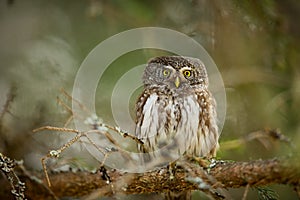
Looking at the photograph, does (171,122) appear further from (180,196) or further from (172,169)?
(172,169)

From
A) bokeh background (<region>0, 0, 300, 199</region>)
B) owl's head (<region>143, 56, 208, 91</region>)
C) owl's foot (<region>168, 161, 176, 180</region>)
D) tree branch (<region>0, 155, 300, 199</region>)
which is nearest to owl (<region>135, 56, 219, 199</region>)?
owl's head (<region>143, 56, 208, 91</region>)

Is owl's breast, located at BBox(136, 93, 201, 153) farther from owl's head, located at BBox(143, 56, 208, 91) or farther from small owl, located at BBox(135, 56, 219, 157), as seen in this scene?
owl's head, located at BBox(143, 56, 208, 91)

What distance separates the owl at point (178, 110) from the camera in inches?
145

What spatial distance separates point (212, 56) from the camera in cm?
399

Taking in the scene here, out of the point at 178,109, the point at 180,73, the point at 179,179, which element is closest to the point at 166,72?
the point at 180,73

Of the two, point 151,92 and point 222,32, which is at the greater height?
point 222,32

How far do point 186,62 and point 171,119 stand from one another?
484mm

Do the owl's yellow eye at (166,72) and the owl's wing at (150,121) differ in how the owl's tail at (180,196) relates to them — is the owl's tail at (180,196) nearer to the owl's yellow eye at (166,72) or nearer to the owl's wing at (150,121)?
the owl's wing at (150,121)

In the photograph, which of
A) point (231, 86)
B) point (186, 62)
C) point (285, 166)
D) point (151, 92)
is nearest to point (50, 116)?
point (151, 92)

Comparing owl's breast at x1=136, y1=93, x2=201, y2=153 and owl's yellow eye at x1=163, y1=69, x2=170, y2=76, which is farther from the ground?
owl's yellow eye at x1=163, y1=69, x2=170, y2=76

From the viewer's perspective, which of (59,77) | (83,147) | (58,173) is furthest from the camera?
(59,77)

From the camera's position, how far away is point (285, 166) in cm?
237

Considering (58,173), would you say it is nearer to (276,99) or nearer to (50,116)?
(50,116)

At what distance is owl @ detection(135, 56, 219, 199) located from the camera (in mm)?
3684
